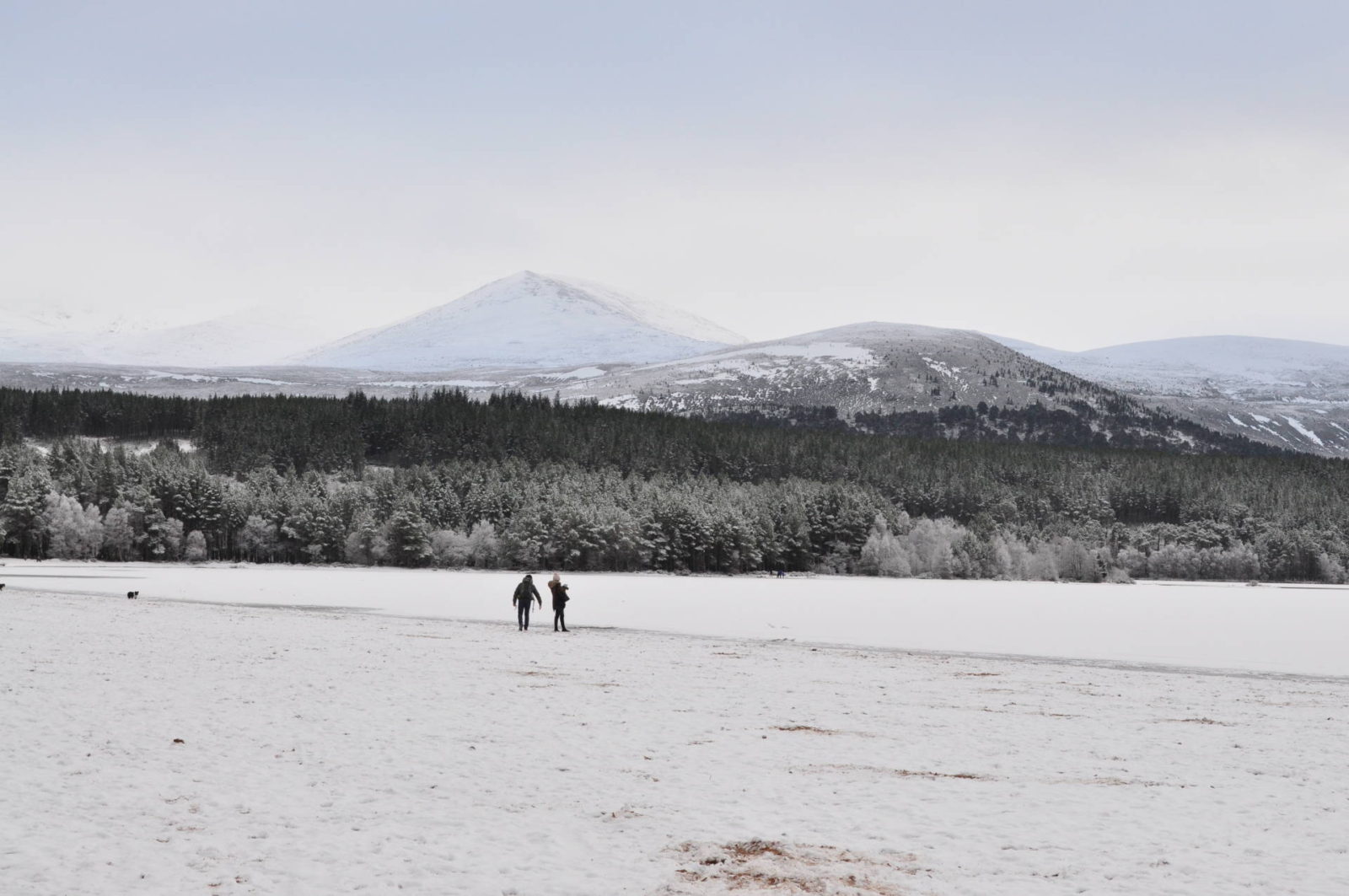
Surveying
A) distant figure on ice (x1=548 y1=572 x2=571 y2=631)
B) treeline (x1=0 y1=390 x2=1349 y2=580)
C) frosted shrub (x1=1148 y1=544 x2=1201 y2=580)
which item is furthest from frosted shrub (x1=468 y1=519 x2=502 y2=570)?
distant figure on ice (x1=548 y1=572 x2=571 y2=631)

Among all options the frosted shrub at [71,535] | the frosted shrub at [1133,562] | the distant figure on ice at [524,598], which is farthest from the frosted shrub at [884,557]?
the distant figure on ice at [524,598]

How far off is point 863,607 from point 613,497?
7267cm

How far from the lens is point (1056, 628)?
60.5 meters

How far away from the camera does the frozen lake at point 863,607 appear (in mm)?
50031

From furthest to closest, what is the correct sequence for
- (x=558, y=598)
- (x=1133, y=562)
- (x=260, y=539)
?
(x=1133, y=562), (x=260, y=539), (x=558, y=598)

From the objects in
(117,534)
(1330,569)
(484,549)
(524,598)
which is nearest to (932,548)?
(1330,569)

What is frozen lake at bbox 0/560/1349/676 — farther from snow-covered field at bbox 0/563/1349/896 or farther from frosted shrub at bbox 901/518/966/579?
frosted shrub at bbox 901/518/966/579

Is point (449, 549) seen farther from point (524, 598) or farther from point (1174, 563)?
point (1174, 563)

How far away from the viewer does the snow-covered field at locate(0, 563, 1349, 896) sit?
1298 centimetres

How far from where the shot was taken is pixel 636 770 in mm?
18594

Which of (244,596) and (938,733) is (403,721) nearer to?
(938,733)

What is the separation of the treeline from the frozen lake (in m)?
11.2

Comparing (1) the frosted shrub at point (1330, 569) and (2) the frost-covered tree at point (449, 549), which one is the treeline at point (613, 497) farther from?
(1) the frosted shrub at point (1330, 569)

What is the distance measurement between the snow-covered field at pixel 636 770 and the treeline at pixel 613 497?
3717 inches
